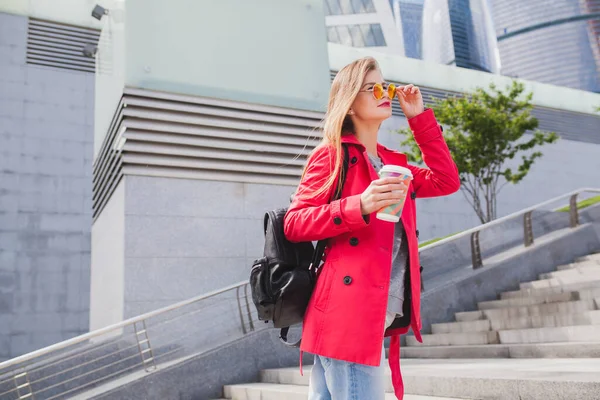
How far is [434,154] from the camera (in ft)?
7.87

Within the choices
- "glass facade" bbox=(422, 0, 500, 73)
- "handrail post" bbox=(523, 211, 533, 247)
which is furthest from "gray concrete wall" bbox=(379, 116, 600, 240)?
"glass facade" bbox=(422, 0, 500, 73)

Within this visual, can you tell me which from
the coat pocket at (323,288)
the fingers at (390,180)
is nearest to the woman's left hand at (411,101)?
the fingers at (390,180)

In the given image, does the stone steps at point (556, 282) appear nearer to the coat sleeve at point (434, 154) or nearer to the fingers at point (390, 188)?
the coat sleeve at point (434, 154)

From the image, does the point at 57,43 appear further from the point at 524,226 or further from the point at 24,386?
the point at 524,226

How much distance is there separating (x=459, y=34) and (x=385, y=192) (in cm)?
10699

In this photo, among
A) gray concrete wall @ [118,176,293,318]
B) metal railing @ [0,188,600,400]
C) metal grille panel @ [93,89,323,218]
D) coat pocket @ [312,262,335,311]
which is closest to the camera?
coat pocket @ [312,262,335,311]

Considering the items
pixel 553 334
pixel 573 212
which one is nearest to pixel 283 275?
pixel 553 334

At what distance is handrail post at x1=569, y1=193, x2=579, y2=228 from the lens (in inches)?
402

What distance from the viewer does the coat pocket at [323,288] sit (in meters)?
1.97

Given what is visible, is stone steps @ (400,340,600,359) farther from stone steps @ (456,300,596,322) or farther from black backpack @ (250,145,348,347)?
black backpack @ (250,145,348,347)

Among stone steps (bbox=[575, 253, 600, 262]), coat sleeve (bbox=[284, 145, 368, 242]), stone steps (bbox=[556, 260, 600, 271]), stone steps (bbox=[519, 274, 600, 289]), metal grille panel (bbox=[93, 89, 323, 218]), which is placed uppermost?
metal grille panel (bbox=[93, 89, 323, 218])

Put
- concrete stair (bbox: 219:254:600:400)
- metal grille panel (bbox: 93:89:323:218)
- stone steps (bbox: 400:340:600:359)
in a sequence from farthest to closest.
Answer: metal grille panel (bbox: 93:89:323:218) → stone steps (bbox: 400:340:600:359) → concrete stair (bbox: 219:254:600:400)

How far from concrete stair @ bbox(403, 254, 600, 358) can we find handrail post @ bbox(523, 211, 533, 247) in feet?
3.22

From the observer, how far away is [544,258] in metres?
9.34
